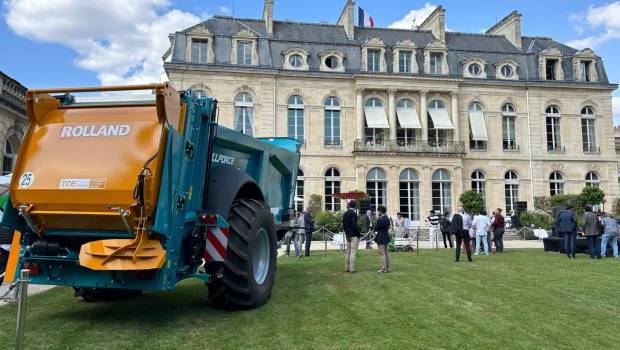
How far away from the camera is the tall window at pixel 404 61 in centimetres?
3148

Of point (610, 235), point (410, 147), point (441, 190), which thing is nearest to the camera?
point (610, 235)

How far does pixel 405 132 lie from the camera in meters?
31.1

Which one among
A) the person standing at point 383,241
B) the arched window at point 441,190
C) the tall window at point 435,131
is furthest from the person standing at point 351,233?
the tall window at point 435,131

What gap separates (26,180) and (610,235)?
51.0 feet

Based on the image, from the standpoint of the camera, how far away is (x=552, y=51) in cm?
3306

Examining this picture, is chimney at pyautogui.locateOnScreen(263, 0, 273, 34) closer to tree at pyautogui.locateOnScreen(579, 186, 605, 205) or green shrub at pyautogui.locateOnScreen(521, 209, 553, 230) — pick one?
green shrub at pyautogui.locateOnScreen(521, 209, 553, 230)

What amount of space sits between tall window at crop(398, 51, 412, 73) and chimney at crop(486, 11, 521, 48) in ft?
30.4

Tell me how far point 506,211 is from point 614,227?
699 inches

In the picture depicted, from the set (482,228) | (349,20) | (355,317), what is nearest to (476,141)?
(349,20)

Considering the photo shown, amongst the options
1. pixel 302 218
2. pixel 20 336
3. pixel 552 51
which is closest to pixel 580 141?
pixel 552 51

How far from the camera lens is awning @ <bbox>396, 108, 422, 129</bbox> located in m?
30.4

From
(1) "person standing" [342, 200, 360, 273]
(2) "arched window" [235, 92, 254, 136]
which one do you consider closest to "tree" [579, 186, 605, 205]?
(2) "arched window" [235, 92, 254, 136]

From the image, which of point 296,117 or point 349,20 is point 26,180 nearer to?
point 296,117

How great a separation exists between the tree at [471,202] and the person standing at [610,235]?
38.3 feet
